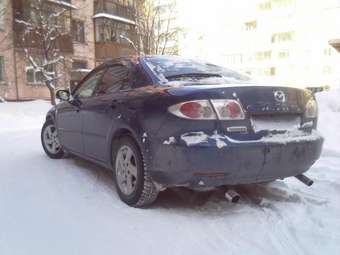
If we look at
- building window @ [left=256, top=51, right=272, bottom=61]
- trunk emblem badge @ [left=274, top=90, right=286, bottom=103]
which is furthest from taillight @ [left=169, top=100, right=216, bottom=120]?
building window @ [left=256, top=51, right=272, bottom=61]

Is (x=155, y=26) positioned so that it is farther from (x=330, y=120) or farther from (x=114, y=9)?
(x=330, y=120)

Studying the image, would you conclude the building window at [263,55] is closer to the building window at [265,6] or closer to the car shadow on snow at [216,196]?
the building window at [265,6]

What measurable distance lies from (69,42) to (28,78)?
3355 millimetres

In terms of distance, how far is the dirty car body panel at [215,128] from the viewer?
3.04 meters

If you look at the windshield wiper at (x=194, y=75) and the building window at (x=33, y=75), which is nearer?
the windshield wiper at (x=194, y=75)

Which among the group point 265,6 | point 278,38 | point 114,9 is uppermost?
point 265,6

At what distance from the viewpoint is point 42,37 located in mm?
19953

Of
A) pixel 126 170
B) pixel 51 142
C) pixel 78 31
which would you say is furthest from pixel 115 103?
pixel 78 31

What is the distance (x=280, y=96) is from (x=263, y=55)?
51257 millimetres

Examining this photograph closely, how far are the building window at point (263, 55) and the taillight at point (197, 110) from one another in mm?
50621

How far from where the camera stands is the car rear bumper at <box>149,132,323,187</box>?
301 centimetres

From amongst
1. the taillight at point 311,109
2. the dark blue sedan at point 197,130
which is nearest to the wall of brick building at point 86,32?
the dark blue sedan at point 197,130

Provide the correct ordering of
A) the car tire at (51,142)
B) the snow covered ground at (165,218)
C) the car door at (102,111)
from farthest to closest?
1. the car tire at (51,142)
2. the car door at (102,111)
3. the snow covered ground at (165,218)

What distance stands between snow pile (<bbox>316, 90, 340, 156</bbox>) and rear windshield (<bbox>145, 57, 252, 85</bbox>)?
239cm
